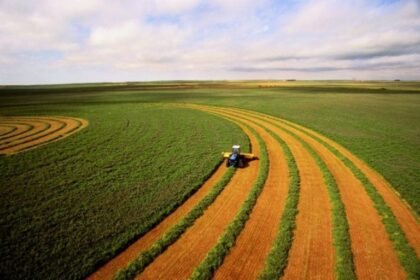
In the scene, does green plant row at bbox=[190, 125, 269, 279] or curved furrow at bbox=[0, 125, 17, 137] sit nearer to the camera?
green plant row at bbox=[190, 125, 269, 279]

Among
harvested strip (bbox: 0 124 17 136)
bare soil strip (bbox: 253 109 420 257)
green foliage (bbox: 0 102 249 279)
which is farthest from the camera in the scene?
harvested strip (bbox: 0 124 17 136)

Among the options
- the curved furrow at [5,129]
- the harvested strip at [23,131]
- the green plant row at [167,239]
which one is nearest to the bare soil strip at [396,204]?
the green plant row at [167,239]

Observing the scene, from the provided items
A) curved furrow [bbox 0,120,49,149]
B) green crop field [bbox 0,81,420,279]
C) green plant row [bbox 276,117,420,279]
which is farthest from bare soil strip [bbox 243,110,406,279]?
curved furrow [bbox 0,120,49,149]

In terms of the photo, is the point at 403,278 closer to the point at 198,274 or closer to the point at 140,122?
the point at 198,274

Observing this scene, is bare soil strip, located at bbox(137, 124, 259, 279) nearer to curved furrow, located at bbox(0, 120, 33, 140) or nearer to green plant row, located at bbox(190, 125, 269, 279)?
green plant row, located at bbox(190, 125, 269, 279)

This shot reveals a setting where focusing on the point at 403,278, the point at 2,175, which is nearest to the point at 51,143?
the point at 2,175

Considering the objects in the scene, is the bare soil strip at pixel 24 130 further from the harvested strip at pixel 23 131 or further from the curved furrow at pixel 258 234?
the curved furrow at pixel 258 234
